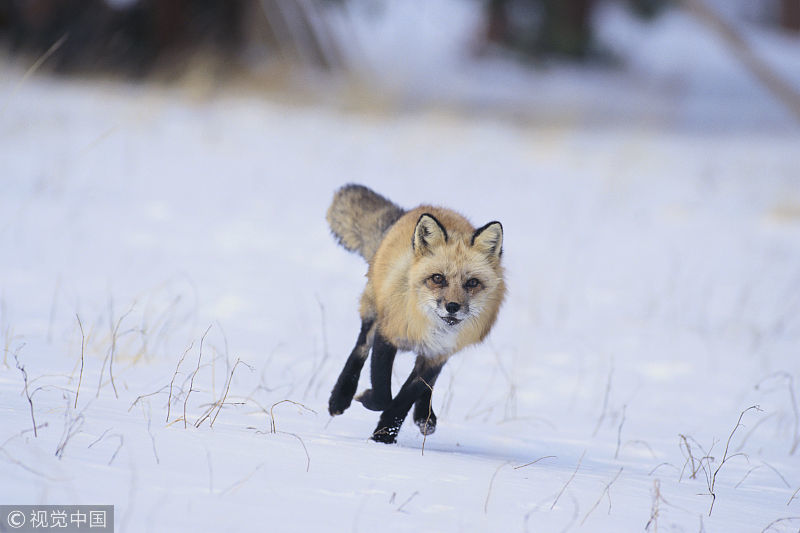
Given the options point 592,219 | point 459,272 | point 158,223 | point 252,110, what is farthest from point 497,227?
point 252,110

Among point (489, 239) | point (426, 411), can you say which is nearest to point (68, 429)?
point (426, 411)

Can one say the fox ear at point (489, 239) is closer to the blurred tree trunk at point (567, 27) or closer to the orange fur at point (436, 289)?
the orange fur at point (436, 289)

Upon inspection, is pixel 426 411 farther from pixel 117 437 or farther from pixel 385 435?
pixel 117 437

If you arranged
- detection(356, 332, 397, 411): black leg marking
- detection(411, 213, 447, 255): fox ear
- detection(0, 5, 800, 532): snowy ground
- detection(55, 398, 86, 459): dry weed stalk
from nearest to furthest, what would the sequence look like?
detection(55, 398, 86, 459): dry weed stalk → detection(0, 5, 800, 532): snowy ground → detection(411, 213, 447, 255): fox ear → detection(356, 332, 397, 411): black leg marking

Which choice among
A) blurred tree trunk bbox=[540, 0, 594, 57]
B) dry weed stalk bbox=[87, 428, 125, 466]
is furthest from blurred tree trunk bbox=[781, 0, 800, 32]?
dry weed stalk bbox=[87, 428, 125, 466]

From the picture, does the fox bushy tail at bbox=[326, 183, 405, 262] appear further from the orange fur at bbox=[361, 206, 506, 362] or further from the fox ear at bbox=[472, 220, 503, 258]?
the fox ear at bbox=[472, 220, 503, 258]

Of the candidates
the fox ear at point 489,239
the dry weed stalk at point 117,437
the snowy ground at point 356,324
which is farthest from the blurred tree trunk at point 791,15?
the dry weed stalk at point 117,437

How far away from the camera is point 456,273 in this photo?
12.5 ft

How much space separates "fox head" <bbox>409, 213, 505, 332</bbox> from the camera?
370cm

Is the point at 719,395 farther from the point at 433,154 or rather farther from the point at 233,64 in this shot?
the point at 233,64

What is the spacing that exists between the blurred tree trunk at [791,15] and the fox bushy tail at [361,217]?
121 feet

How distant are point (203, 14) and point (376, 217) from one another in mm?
14225

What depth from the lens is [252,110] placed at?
1399 centimetres

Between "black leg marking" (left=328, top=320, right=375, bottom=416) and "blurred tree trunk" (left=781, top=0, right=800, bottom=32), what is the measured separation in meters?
37.6
